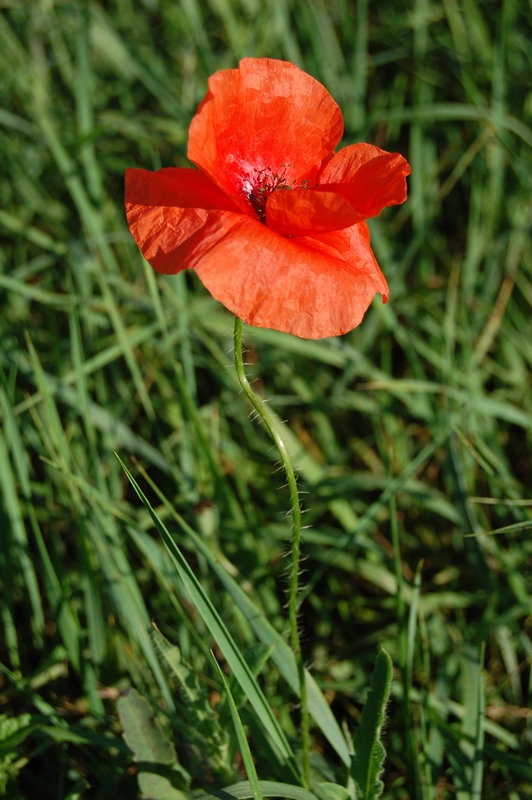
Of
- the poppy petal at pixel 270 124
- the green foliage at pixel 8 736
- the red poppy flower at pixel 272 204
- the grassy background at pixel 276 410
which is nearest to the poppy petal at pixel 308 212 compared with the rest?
the red poppy flower at pixel 272 204

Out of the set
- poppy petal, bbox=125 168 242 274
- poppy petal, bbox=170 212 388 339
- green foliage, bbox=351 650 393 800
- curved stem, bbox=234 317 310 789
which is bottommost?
green foliage, bbox=351 650 393 800

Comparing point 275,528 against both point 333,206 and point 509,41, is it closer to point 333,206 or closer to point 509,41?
point 333,206

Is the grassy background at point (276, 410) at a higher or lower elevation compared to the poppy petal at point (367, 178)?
lower

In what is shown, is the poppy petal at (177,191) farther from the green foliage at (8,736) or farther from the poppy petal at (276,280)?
the green foliage at (8,736)

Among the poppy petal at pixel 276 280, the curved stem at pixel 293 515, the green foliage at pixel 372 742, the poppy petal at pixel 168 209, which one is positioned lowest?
the green foliage at pixel 372 742

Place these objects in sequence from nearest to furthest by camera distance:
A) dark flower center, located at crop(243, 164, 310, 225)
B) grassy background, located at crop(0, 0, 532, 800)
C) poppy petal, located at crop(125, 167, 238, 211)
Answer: poppy petal, located at crop(125, 167, 238, 211), dark flower center, located at crop(243, 164, 310, 225), grassy background, located at crop(0, 0, 532, 800)

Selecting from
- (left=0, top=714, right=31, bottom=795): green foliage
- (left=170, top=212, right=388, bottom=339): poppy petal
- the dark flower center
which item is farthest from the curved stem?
(left=0, top=714, right=31, bottom=795): green foliage

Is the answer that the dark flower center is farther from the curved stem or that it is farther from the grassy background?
the grassy background

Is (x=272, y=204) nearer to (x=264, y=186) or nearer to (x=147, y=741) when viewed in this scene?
(x=264, y=186)
